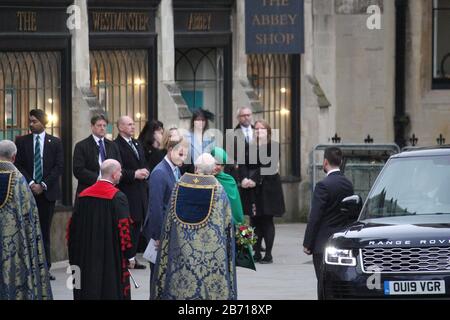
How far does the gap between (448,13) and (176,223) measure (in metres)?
15.7

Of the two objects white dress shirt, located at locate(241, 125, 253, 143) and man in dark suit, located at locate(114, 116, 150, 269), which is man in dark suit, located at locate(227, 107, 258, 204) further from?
man in dark suit, located at locate(114, 116, 150, 269)

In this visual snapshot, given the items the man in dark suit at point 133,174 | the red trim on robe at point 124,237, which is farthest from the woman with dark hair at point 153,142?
the red trim on robe at point 124,237

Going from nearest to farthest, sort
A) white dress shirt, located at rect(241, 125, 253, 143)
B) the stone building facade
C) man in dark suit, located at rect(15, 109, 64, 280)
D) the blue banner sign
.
Result: man in dark suit, located at rect(15, 109, 64, 280) < the stone building facade < white dress shirt, located at rect(241, 125, 253, 143) < the blue banner sign

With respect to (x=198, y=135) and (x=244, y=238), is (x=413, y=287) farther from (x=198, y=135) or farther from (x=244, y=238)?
(x=198, y=135)

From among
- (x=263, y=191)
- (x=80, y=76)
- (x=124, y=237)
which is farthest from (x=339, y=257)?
(x=80, y=76)

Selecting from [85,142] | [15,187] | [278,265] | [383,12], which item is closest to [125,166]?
[85,142]

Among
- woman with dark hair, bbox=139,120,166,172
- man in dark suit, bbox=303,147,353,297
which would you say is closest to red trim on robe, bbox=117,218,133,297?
man in dark suit, bbox=303,147,353,297

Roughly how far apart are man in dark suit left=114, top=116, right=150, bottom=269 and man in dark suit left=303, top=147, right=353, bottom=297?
3654mm

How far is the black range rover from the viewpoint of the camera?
49.0ft

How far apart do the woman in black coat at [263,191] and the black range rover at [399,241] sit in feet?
15.0

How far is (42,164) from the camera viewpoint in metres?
19.1

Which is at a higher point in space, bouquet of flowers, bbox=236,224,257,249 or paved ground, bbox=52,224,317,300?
bouquet of flowers, bbox=236,224,257,249

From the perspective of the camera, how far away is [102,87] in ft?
74.2

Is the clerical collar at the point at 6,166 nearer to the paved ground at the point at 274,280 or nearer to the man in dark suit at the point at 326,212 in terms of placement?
the paved ground at the point at 274,280
